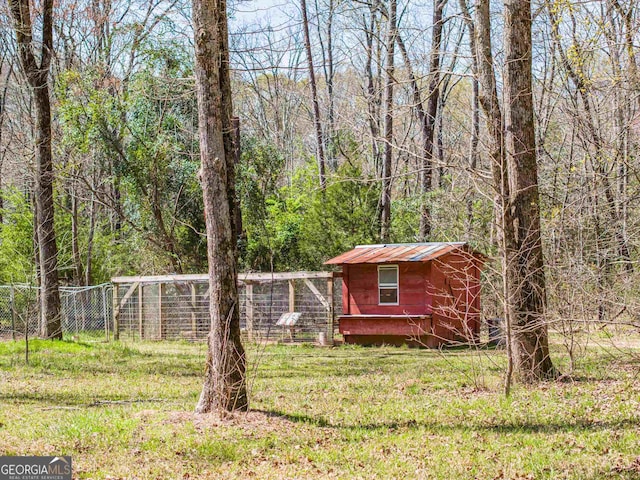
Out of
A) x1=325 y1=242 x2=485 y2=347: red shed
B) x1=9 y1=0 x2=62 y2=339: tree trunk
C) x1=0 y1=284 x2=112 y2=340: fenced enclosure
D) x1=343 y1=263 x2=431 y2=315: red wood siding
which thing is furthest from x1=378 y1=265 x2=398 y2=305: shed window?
x1=0 y1=284 x2=112 y2=340: fenced enclosure

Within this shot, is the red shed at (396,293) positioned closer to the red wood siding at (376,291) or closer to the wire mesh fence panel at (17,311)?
the red wood siding at (376,291)

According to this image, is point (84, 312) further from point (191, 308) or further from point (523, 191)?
point (523, 191)

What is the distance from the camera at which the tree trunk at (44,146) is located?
17.4 metres

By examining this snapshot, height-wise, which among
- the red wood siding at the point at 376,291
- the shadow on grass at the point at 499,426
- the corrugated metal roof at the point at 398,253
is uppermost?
the corrugated metal roof at the point at 398,253

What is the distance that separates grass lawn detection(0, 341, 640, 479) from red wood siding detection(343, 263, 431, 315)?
5612 millimetres

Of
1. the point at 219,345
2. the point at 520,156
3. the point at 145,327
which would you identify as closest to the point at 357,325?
the point at 145,327

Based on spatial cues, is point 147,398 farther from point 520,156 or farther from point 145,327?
point 145,327

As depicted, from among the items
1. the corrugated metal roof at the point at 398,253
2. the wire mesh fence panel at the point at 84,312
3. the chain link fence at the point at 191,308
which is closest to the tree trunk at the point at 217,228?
the corrugated metal roof at the point at 398,253

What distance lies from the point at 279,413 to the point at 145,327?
13973 mm

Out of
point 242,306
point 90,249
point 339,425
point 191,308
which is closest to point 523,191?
point 339,425

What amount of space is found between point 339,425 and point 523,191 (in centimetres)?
447

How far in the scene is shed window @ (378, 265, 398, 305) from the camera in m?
19.0

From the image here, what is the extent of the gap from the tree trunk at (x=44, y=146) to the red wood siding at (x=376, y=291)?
7.54m

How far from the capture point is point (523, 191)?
1022cm
